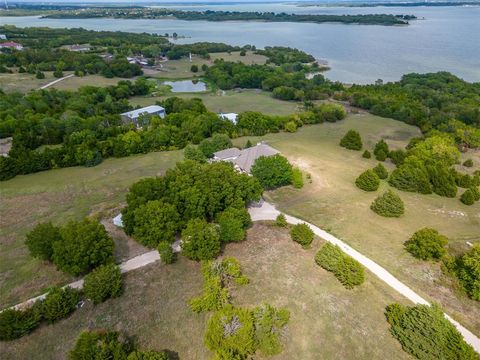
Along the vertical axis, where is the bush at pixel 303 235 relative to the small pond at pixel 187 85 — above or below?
above

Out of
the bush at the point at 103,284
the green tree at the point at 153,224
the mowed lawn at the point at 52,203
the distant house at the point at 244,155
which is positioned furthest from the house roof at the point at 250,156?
the bush at the point at 103,284

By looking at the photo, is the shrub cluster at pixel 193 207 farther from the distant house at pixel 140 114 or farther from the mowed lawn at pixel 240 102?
the mowed lawn at pixel 240 102

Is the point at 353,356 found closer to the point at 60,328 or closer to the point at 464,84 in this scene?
the point at 60,328

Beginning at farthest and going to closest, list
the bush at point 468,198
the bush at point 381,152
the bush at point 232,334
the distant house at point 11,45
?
the distant house at point 11,45 → the bush at point 381,152 → the bush at point 468,198 → the bush at point 232,334

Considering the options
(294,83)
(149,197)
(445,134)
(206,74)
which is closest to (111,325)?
(149,197)

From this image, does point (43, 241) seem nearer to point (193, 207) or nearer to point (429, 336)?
point (193, 207)

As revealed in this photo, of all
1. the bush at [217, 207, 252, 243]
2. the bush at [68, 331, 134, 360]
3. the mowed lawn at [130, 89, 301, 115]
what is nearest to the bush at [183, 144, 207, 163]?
the bush at [217, 207, 252, 243]

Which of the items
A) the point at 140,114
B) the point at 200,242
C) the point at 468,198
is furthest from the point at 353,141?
the point at 140,114

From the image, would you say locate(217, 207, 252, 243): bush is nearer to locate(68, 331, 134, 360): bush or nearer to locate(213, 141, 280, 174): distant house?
locate(213, 141, 280, 174): distant house
